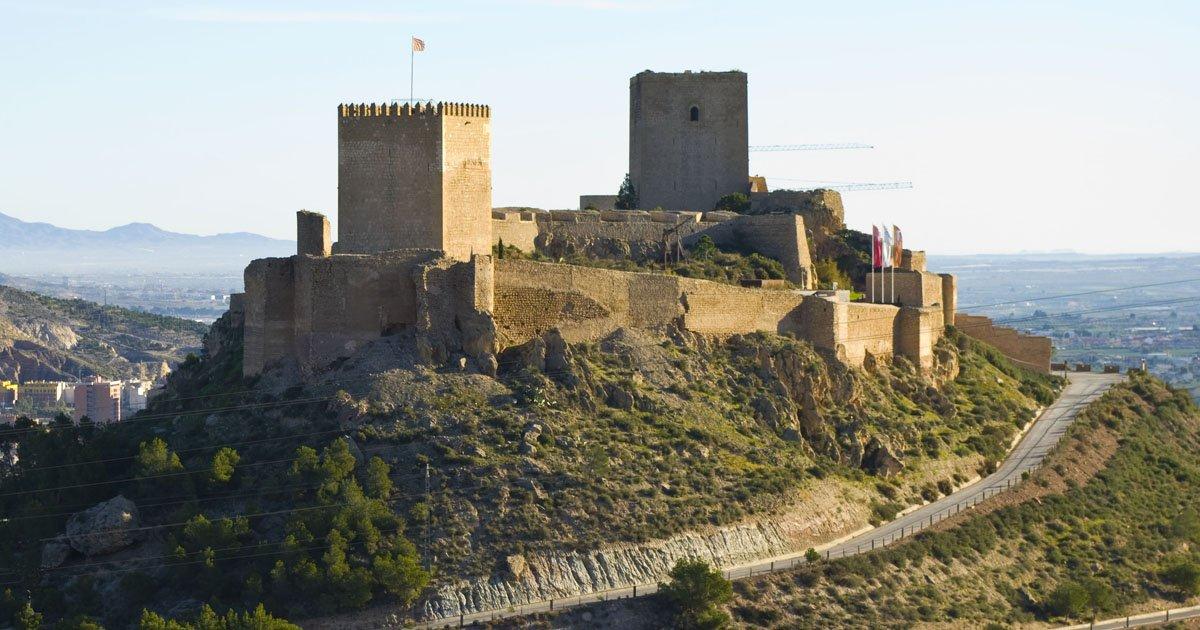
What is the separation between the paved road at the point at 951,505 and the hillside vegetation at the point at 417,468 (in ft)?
2.61

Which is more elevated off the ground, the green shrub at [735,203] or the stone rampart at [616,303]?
the green shrub at [735,203]

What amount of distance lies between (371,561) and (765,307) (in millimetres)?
17092

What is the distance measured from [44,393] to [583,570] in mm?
99420

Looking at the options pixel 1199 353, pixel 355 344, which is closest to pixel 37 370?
pixel 1199 353

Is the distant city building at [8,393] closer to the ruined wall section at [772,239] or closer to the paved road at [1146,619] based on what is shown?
the ruined wall section at [772,239]

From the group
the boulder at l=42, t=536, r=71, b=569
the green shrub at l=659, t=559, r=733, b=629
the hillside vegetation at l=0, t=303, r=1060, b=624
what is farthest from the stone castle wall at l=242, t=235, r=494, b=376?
the green shrub at l=659, t=559, r=733, b=629

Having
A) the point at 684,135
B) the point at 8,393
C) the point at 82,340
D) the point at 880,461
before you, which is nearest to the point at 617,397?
the point at 880,461

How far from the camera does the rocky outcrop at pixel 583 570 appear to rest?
44.8 m

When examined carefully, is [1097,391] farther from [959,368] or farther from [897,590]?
[897,590]

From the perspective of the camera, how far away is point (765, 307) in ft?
191

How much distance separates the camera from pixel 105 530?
4653 centimetres

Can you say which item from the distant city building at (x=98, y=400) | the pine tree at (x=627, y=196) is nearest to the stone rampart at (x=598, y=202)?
the pine tree at (x=627, y=196)

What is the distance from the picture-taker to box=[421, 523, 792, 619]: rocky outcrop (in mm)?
44812

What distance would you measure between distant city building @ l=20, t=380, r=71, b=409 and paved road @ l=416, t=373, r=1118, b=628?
79795 millimetres
